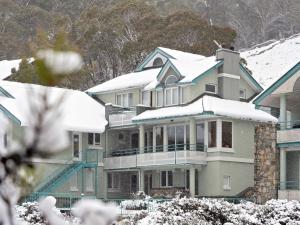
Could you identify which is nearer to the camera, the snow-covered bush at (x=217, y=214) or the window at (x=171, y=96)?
the snow-covered bush at (x=217, y=214)

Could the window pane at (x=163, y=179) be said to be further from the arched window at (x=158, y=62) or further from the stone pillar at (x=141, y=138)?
the arched window at (x=158, y=62)

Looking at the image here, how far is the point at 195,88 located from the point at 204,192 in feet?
17.8

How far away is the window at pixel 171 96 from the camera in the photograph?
3919 centimetres

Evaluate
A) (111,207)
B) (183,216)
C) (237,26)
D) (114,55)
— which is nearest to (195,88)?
(183,216)

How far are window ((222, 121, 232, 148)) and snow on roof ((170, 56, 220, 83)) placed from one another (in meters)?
2.89

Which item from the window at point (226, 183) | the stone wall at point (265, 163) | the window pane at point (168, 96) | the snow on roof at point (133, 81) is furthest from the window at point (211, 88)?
the stone wall at point (265, 163)

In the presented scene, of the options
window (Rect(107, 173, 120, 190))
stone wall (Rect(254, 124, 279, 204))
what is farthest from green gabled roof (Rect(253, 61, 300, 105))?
window (Rect(107, 173, 120, 190))

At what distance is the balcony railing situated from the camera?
4119 centimetres

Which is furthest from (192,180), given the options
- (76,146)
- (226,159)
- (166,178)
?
(76,146)

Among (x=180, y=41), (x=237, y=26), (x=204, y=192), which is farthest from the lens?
(x=237, y=26)

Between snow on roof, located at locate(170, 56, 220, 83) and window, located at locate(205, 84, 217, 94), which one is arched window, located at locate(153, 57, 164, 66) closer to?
snow on roof, located at locate(170, 56, 220, 83)

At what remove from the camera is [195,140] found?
3775 centimetres

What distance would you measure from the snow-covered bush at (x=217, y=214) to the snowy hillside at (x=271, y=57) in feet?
176

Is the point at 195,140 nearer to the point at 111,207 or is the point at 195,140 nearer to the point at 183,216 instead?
the point at 183,216
